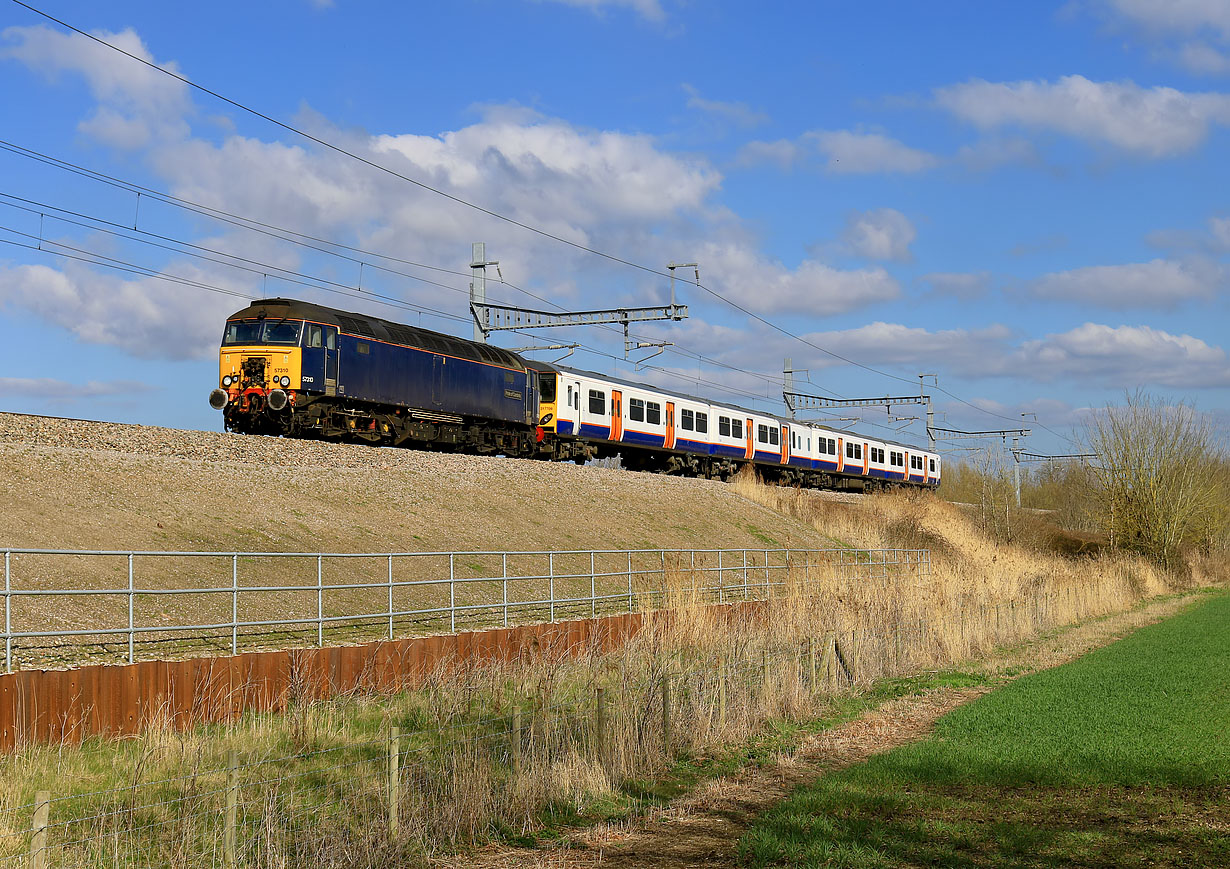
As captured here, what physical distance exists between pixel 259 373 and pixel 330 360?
173cm

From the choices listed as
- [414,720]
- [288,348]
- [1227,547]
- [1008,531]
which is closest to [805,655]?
[414,720]

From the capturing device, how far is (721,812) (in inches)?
393

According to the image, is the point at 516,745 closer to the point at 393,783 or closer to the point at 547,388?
the point at 393,783

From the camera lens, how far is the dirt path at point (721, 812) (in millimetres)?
8633

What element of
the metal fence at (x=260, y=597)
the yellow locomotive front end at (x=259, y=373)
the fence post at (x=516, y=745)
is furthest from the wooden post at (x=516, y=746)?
the yellow locomotive front end at (x=259, y=373)

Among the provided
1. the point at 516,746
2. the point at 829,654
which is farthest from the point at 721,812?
the point at 829,654

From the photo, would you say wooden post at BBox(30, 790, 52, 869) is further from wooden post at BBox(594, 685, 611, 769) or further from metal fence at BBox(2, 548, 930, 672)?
wooden post at BBox(594, 685, 611, 769)

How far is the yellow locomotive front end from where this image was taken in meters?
26.6

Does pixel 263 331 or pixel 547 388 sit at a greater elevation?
pixel 263 331

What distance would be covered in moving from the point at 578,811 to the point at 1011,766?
4617mm

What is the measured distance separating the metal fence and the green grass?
6050mm

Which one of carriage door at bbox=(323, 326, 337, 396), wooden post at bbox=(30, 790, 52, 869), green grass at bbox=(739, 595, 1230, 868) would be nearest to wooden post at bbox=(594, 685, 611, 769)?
green grass at bbox=(739, 595, 1230, 868)

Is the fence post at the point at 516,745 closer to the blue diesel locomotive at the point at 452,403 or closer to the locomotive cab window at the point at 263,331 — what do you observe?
the blue diesel locomotive at the point at 452,403

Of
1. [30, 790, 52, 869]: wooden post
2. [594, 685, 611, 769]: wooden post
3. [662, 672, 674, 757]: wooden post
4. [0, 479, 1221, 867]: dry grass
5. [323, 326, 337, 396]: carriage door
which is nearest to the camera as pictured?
[30, 790, 52, 869]: wooden post
